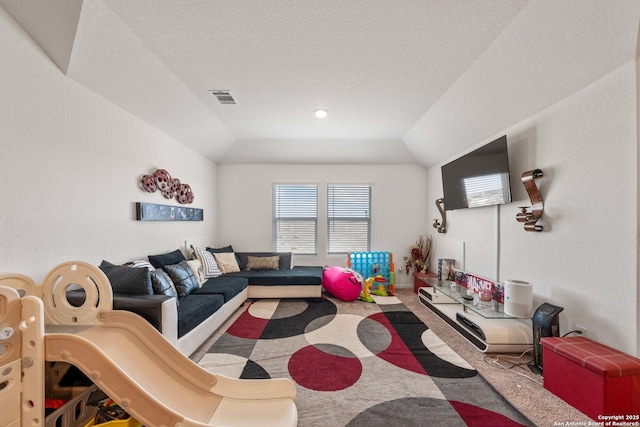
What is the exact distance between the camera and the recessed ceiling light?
10.4ft

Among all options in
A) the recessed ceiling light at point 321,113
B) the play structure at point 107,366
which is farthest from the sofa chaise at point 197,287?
the recessed ceiling light at point 321,113

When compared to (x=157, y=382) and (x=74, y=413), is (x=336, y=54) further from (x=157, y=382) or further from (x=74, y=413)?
(x=74, y=413)

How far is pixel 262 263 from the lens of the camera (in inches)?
168

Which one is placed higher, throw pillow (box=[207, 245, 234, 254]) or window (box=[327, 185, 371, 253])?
window (box=[327, 185, 371, 253])

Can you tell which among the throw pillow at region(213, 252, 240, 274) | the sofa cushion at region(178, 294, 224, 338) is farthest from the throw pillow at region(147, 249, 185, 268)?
the throw pillow at region(213, 252, 240, 274)

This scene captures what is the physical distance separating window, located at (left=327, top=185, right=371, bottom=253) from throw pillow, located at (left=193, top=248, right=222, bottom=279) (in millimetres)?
2183

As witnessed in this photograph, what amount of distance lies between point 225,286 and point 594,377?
3351 millimetres

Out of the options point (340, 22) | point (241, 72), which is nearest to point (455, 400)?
point (340, 22)

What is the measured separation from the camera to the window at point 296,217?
4.89m

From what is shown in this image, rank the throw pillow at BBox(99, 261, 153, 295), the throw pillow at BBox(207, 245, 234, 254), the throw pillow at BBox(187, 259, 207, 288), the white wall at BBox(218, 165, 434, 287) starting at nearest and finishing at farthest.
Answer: the throw pillow at BBox(99, 261, 153, 295), the throw pillow at BBox(187, 259, 207, 288), the throw pillow at BBox(207, 245, 234, 254), the white wall at BBox(218, 165, 434, 287)

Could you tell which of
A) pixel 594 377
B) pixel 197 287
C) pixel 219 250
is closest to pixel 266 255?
pixel 219 250

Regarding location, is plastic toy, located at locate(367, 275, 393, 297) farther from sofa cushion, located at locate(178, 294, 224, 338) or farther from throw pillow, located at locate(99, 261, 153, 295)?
throw pillow, located at locate(99, 261, 153, 295)

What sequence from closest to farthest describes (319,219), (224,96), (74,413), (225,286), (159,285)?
1. (74,413)
2. (159,285)
3. (224,96)
4. (225,286)
5. (319,219)

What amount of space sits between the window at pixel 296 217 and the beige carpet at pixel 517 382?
2285mm
